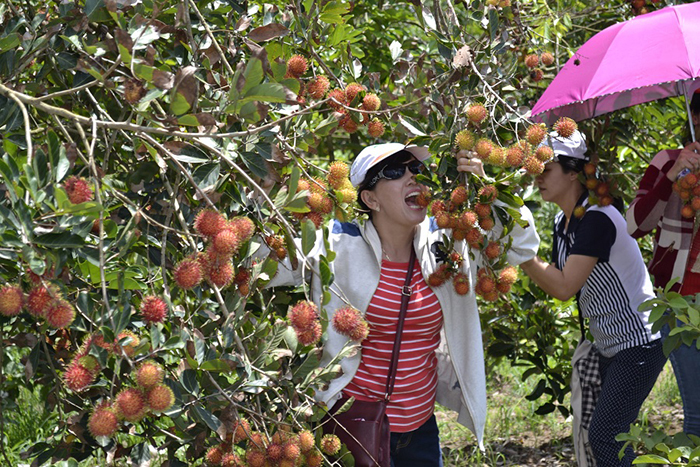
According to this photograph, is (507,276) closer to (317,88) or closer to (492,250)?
(492,250)

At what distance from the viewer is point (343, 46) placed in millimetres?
2523

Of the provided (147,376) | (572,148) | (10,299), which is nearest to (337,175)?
(147,376)

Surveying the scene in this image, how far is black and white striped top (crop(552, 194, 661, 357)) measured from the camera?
9.32ft

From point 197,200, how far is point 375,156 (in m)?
0.69

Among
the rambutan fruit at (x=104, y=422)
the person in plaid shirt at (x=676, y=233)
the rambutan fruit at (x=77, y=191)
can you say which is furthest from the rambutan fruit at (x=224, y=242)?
the person in plaid shirt at (x=676, y=233)

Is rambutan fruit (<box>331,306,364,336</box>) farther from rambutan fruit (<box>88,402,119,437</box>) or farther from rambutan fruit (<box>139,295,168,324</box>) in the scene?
rambutan fruit (<box>88,402,119,437</box>)

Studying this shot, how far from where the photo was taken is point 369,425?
7.55ft

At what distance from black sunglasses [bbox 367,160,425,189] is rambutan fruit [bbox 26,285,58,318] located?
1.31 m

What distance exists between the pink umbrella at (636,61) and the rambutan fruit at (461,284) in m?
0.70

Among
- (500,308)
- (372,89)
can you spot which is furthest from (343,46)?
(500,308)

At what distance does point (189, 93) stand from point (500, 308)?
8.10 ft

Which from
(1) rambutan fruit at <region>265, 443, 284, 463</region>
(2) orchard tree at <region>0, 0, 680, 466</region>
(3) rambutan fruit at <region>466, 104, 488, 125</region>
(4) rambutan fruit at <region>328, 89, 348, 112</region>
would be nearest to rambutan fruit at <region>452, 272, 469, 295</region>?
(2) orchard tree at <region>0, 0, 680, 466</region>

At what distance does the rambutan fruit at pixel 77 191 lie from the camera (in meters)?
1.42

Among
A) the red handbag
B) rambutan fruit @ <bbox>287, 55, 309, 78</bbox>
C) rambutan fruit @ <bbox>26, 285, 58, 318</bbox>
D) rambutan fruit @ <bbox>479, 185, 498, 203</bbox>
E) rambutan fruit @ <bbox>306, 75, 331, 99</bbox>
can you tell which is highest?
rambutan fruit @ <bbox>287, 55, 309, 78</bbox>
